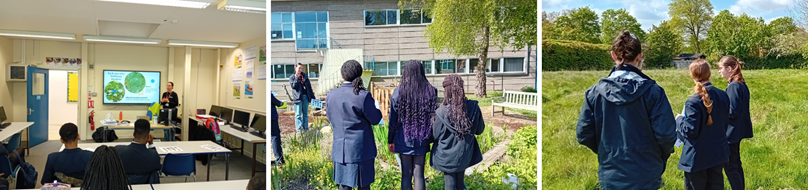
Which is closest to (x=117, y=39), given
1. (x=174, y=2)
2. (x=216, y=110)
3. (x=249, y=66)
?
(x=216, y=110)

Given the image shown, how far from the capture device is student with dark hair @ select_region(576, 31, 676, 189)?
3.23 meters

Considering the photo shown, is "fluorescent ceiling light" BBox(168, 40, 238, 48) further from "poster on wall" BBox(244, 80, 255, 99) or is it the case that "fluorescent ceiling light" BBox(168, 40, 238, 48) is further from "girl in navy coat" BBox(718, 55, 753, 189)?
"girl in navy coat" BBox(718, 55, 753, 189)

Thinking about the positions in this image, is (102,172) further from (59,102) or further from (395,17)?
(59,102)

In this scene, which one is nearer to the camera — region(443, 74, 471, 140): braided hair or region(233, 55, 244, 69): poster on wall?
region(443, 74, 471, 140): braided hair

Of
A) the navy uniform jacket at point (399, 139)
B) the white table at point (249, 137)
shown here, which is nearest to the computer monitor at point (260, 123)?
the white table at point (249, 137)

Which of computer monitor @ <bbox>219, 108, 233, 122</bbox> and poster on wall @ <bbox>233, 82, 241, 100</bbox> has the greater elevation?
poster on wall @ <bbox>233, 82, 241, 100</bbox>

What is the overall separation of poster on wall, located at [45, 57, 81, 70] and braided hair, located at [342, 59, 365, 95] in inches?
415

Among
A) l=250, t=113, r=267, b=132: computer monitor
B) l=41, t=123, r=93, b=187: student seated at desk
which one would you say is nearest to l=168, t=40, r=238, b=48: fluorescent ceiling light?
l=250, t=113, r=267, b=132: computer monitor

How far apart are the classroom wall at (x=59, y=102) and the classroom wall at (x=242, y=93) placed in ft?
→ 19.9

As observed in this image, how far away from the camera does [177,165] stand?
6.00 metres

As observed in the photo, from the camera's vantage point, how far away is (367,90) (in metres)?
4.21

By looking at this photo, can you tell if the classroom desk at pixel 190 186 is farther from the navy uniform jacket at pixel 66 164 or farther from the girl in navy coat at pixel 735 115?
the girl in navy coat at pixel 735 115

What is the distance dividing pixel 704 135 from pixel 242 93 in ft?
27.4

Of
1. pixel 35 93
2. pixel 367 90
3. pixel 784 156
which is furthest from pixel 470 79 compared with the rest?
pixel 35 93
